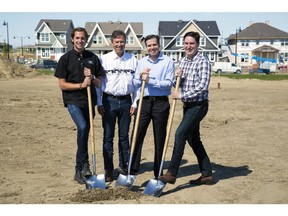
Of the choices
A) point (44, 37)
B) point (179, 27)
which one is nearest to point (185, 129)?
A: point (179, 27)

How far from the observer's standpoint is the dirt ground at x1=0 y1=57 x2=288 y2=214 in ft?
16.7

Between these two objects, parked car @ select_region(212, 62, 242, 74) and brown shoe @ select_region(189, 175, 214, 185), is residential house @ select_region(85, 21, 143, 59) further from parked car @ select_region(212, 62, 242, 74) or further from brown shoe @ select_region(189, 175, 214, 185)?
brown shoe @ select_region(189, 175, 214, 185)

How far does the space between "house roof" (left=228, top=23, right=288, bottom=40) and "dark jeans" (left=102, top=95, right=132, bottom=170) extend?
224ft

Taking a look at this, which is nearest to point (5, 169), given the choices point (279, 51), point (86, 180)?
point (86, 180)

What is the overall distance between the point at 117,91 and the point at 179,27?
58052 millimetres

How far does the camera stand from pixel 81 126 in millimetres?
5555

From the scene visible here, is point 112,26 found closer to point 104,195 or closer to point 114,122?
point 114,122

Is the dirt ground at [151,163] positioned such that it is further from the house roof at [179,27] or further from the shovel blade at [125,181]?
the house roof at [179,27]

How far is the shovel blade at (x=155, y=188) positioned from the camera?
5.13 m

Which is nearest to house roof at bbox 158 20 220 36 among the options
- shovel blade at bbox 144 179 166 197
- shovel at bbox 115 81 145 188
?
shovel at bbox 115 81 145 188

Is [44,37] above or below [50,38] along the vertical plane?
above

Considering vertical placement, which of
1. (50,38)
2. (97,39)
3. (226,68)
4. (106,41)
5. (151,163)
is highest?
(50,38)

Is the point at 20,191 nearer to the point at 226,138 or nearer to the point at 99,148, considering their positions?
the point at 99,148

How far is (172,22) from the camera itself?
6269 centimetres
